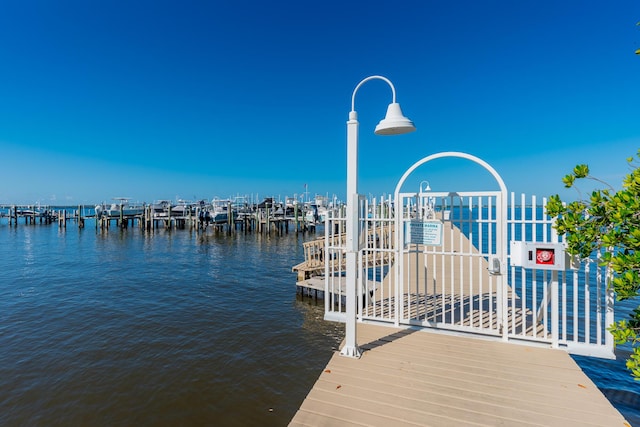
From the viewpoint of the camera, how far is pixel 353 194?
3873mm

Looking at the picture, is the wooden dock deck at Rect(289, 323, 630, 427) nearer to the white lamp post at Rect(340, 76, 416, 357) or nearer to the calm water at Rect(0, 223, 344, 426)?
the white lamp post at Rect(340, 76, 416, 357)

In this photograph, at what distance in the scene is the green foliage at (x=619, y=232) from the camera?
242cm

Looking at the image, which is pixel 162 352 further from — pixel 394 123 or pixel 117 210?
pixel 117 210

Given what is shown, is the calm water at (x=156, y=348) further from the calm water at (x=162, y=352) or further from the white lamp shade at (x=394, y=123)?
the white lamp shade at (x=394, y=123)

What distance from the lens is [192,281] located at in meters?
12.6

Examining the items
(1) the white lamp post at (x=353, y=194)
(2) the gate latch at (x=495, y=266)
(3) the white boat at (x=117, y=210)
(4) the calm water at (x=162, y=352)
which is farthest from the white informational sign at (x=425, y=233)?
(3) the white boat at (x=117, y=210)

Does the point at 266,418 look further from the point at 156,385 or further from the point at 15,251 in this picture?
the point at 15,251

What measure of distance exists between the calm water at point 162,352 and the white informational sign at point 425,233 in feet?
10.3

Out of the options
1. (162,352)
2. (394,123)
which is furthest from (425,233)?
(162,352)

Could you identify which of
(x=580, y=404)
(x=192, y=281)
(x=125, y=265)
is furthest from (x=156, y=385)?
(x=125, y=265)

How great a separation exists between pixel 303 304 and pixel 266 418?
539cm

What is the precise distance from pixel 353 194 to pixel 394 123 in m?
1.02

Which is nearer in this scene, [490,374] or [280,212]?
[490,374]

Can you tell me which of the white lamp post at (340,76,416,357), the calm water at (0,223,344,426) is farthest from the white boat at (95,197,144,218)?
the white lamp post at (340,76,416,357)
